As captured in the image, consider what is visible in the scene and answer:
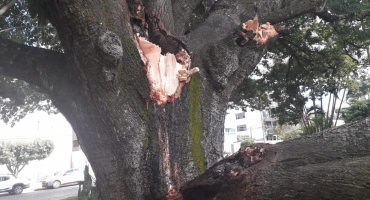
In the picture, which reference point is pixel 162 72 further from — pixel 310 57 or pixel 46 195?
pixel 46 195

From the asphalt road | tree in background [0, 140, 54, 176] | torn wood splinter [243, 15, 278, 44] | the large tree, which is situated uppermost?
torn wood splinter [243, 15, 278, 44]

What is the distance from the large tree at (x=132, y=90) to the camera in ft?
8.73

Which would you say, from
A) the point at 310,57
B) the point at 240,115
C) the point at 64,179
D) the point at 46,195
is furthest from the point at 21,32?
the point at 240,115

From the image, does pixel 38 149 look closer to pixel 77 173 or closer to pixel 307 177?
pixel 77 173

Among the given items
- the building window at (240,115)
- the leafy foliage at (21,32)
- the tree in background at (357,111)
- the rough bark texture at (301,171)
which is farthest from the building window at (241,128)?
the rough bark texture at (301,171)

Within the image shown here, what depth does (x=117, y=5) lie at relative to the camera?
287cm

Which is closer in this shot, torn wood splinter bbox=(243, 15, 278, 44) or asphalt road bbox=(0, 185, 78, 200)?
torn wood splinter bbox=(243, 15, 278, 44)

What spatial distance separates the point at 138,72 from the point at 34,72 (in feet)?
4.04

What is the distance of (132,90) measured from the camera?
109 inches

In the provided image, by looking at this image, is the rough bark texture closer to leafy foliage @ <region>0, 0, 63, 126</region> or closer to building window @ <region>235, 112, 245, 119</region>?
leafy foliage @ <region>0, 0, 63, 126</region>

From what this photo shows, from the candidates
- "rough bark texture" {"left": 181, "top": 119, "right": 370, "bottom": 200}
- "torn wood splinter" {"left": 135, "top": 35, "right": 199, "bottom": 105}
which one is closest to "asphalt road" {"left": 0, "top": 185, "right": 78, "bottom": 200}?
"torn wood splinter" {"left": 135, "top": 35, "right": 199, "bottom": 105}

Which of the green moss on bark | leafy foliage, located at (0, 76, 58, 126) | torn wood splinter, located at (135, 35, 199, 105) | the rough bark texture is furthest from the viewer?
leafy foliage, located at (0, 76, 58, 126)

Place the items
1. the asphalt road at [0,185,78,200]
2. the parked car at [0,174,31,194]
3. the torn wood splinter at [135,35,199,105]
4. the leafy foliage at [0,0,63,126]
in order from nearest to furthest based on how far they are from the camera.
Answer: the torn wood splinter at [135,35,199,105] → the leafy foliage at [0,0,63,126] → the asphalt road at [0,185,78,200] → the parked car at [0,174,31,194]

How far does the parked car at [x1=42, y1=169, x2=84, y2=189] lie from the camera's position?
854 inches
